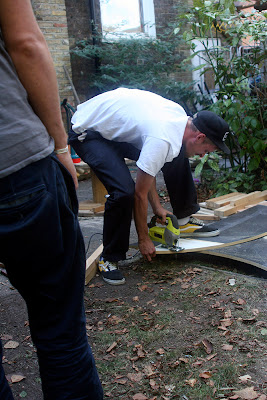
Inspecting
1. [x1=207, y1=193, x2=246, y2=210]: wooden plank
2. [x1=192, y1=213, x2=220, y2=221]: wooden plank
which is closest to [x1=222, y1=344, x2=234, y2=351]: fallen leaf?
[x1=192, y1=213, x2=220, y2=221]: wooden plank

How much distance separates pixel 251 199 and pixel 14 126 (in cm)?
426

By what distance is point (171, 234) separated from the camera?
321 cm

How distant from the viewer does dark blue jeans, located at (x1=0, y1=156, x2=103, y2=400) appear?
1062mm

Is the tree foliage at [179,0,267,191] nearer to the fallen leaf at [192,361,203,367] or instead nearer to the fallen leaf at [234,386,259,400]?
the fallen leaf at [192,361,203,367]

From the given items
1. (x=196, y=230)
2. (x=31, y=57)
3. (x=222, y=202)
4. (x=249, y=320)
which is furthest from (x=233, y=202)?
(x=31, y=57)

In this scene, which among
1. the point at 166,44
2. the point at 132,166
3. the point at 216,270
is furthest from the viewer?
the point at 166,44

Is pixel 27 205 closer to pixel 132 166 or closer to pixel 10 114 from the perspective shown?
pixel 10 114

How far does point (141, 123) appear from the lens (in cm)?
288

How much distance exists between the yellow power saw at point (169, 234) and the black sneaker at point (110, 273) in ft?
1.47

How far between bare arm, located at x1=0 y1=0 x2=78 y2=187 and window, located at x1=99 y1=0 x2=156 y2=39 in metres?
8.67

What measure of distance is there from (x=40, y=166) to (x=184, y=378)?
55.1 inches

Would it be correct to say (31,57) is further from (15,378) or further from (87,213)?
(87,213)

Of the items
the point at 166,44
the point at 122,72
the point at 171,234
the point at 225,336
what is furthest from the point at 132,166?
the point at 225,336

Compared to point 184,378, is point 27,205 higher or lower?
higher
